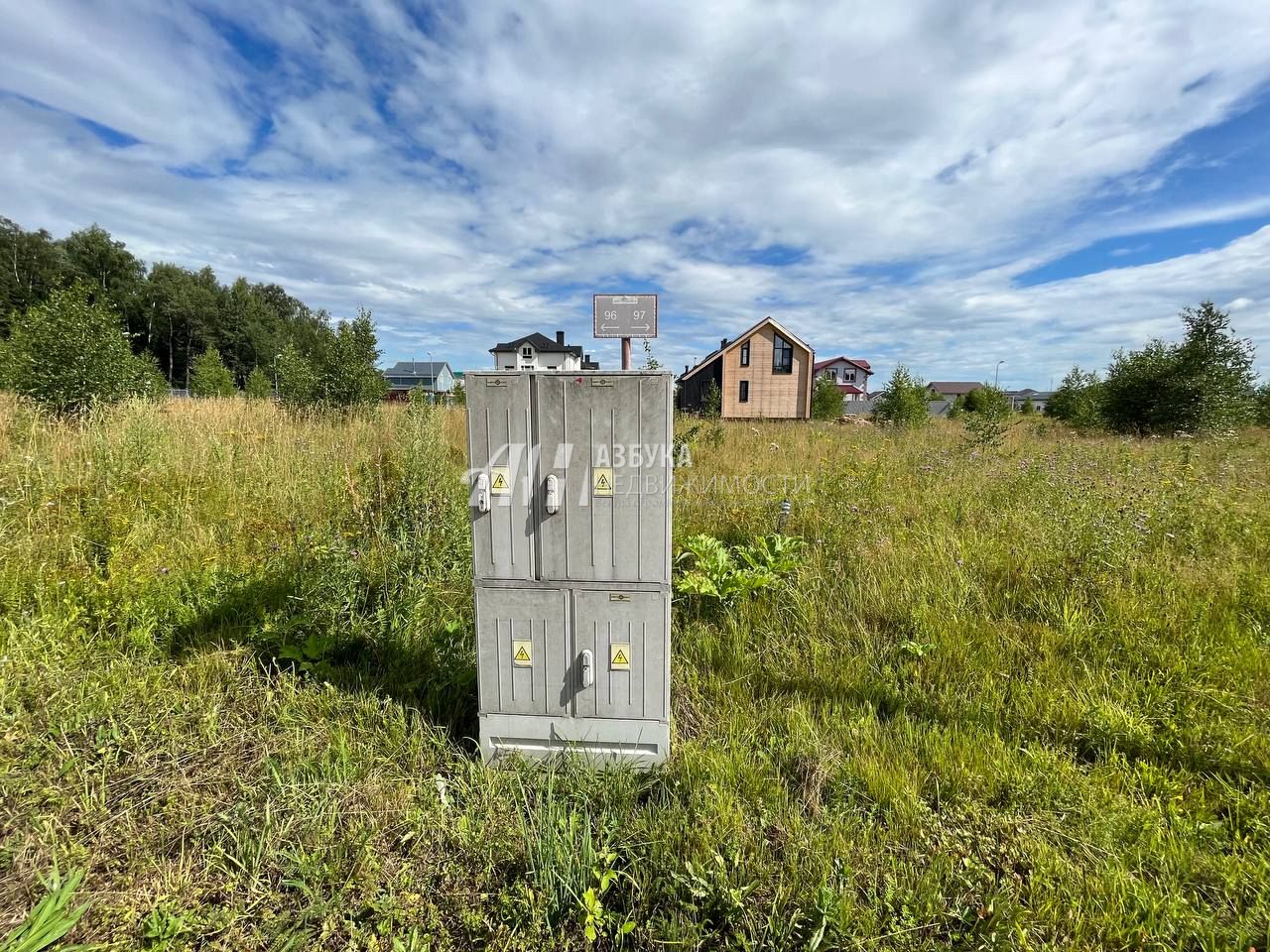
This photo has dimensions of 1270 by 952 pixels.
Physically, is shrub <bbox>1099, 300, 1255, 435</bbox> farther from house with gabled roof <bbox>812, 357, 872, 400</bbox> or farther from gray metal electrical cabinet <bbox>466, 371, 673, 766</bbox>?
house with gabled roof <bbox>812, 357, 872, 400</bbox>

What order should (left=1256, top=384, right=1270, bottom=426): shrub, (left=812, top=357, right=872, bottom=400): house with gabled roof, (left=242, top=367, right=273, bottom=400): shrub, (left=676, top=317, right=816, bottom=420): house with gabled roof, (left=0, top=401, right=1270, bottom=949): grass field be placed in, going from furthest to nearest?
(left=812, top=357, right=872, bottom=400): house with gabled roof < (left=676, top=317, right=816, bottom=420): house with gabled roof < (left=1256, top=384, right=1270, bottom=426): shrub < (left=242, top=367, right=273, bottom=400): shrub < (left=0, top=401, right=1270, bottom=949): grass field

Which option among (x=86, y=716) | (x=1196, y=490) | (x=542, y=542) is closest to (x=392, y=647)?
(x=86, y=716)

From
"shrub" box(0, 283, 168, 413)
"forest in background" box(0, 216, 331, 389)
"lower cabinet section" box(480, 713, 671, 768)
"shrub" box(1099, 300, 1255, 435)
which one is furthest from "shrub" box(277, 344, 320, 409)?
"forest in background" box(0, 216, 331, 389)

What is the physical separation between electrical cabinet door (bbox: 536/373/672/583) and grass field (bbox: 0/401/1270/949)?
979 millimetres

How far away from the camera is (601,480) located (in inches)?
84.4

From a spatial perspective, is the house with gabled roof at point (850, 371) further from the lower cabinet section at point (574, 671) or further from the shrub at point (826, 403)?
the lower cabinet section at point (574, 671)

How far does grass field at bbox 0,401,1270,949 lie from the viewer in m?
1.64

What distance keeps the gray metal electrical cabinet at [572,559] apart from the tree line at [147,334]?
8524 millimetres

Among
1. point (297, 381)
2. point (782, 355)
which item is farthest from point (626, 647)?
point (782, 355)

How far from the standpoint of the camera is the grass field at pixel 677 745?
1641 millimetres

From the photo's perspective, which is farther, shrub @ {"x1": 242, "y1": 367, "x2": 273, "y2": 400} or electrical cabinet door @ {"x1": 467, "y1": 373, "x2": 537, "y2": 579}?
shrub @ {"x1": 242, "y1": 367, "x2": 273, "y2": 400}

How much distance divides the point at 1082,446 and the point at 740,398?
2445 centimetres

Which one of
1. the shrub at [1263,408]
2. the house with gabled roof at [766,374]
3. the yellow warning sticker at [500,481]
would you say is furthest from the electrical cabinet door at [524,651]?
the house with gabled roof at [766,374]

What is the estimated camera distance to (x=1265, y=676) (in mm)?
2617
